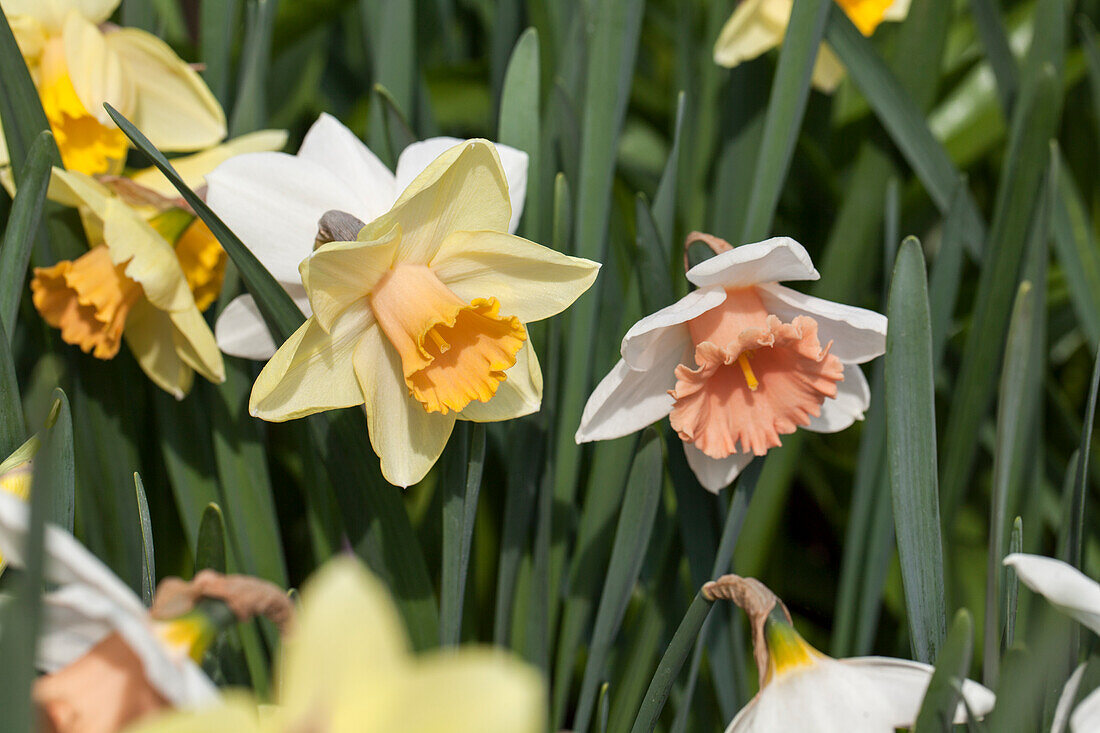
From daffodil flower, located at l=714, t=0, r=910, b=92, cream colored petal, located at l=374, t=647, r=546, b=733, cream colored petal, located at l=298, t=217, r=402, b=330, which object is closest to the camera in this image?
cream colored petal, located at l=374, t=647, r=546, b=733

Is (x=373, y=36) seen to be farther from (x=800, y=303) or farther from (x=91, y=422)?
(x=800, y=303)

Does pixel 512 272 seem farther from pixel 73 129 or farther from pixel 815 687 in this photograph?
pixel 73 129

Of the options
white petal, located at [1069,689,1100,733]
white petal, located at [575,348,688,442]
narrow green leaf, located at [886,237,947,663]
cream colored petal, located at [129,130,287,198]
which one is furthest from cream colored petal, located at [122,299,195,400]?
white petal, located at [1069,689,1100,733]

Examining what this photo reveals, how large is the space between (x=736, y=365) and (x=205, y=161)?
1.63ft

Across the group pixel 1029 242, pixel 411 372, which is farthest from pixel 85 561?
pixel 1029 242

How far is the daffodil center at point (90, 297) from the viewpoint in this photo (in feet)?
2.35

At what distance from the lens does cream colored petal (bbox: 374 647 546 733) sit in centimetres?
29

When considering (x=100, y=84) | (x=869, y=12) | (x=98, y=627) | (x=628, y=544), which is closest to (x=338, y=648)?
(x=98, y=627)

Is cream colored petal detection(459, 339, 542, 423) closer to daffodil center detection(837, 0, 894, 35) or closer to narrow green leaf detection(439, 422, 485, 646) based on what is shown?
narrow green leaf detection(439, 422, 485, 646)

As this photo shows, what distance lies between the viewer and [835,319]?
2.13ft

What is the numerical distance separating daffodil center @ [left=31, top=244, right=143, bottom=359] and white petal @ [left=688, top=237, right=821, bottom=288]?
0.47 meters

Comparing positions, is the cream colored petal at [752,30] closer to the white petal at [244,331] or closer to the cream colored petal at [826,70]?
the cream colored petal at [826,70]

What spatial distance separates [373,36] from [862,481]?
0.74m

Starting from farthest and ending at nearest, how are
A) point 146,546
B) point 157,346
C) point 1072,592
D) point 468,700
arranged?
1. point 157,346
2. point 146,546
3. point 1072,592
4. point 468,700
